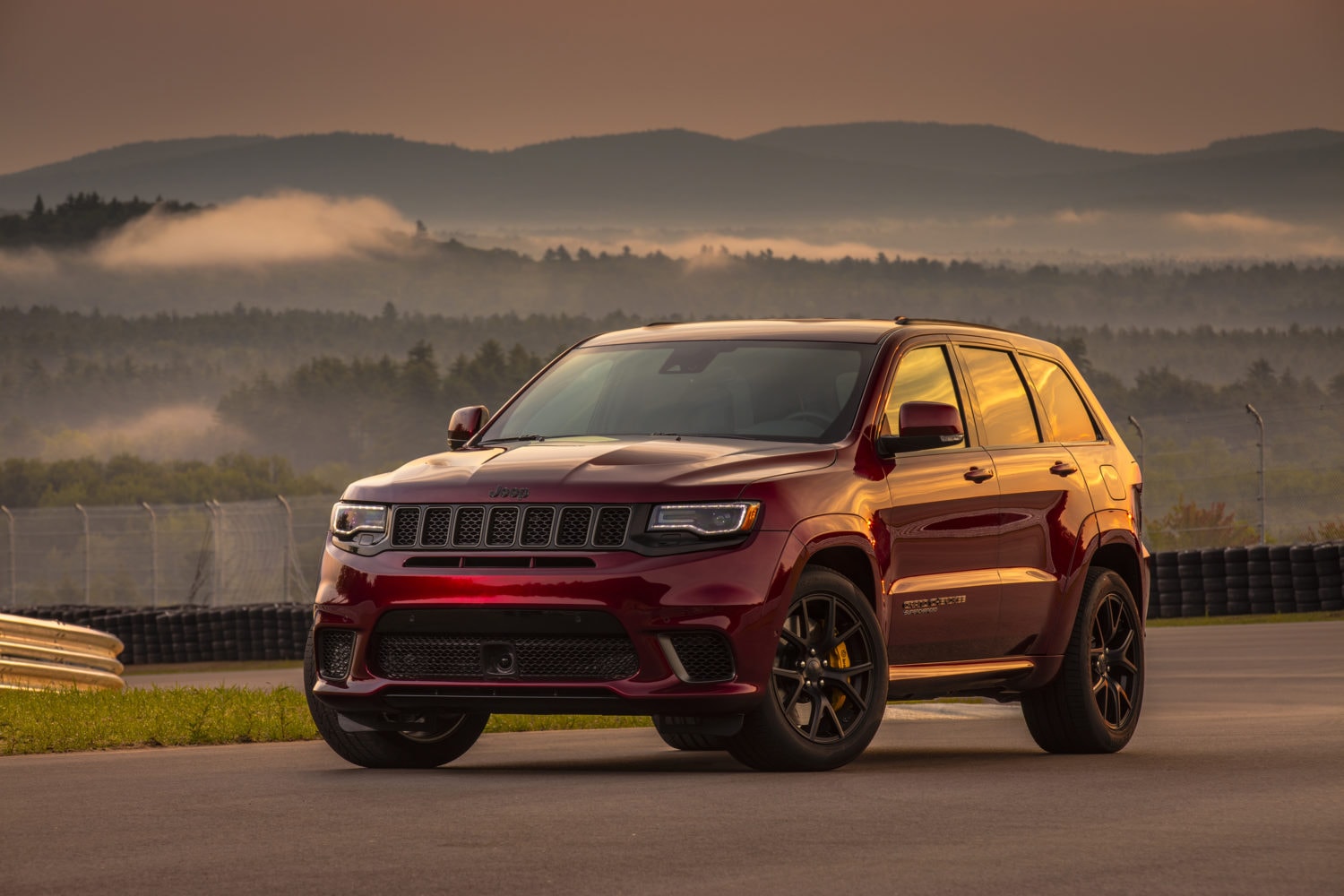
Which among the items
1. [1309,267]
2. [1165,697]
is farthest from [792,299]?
[1165,697]

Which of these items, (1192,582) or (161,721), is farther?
(1192,582)

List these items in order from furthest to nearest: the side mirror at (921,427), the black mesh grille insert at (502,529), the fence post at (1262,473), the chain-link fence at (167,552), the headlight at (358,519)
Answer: the chain-link fence at (167,552) < the fence post at (1262,473) < the side mirror at (921,427) < the headlight at (358,519) < the black mesh grille insert at (502,529)

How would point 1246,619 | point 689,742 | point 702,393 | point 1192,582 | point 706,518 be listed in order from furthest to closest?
1. point 1246,619
2. point 1192,582
3. point 689,742
4. point 702,393
5. point 706,518

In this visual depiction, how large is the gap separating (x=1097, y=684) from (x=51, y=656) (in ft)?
34.4

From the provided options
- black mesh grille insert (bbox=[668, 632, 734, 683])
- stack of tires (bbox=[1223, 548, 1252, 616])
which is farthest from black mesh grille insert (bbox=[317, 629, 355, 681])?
stack of tires (bbox=[1223, 548, 1252, 616])

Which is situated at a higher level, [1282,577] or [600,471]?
[600,471]

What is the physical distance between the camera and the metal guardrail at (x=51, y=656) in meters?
18.4

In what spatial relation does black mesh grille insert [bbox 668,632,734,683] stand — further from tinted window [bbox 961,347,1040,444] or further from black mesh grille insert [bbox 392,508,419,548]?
tinted window [bbox 961,347,1040,444]

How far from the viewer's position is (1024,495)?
1105 centimetres

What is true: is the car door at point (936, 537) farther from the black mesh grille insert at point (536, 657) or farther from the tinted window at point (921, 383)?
the black mesh grille insert at point (536, 657)

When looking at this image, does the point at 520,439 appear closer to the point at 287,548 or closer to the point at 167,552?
the point at 287,548

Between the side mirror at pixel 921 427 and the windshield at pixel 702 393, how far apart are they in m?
0.24

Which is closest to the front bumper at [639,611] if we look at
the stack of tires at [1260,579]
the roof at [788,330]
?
the roof at [788,330]

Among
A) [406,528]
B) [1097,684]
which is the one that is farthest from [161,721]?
[1097,684]
